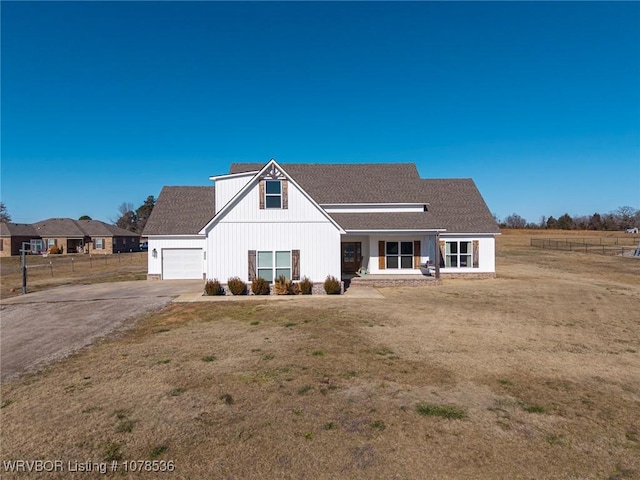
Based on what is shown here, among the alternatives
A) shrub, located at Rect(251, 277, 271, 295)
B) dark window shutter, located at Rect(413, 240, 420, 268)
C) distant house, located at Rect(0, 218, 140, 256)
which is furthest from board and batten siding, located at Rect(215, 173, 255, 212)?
distant house, located at Rect(0, 218, 140, 256)

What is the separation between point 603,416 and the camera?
5598 millimetres

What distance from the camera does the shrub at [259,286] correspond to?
17.3m

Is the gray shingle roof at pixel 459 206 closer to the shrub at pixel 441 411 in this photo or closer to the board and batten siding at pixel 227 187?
the board and batten siding at pixel 227 187

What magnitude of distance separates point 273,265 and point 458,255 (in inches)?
503

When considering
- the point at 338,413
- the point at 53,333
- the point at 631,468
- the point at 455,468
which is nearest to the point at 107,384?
the point at 338,413

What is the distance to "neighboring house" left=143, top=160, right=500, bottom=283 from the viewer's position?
18.0 m

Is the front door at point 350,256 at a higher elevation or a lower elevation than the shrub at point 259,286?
higher

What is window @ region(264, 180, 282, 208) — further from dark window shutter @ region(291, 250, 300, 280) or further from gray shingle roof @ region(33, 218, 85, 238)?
gray shingle roof @ region(33, 218, 85, 238)

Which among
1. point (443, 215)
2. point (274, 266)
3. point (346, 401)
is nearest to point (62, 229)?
point (274, 266)

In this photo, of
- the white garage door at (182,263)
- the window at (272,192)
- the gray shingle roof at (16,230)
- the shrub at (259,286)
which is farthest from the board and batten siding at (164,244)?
the gray shingle roof at (16,230)

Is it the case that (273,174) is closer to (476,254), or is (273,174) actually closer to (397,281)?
(397,281)

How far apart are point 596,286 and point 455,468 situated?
20535 mm

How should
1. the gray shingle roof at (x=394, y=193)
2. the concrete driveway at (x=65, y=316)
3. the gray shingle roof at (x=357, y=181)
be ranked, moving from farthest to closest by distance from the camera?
1. the gray shingle roof at (x=357, y=181)
2. the gray shingle roof at (x=394, y=193)
3. the concrete driveway at (x=65, y=316)

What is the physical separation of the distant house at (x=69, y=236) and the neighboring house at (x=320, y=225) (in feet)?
122
